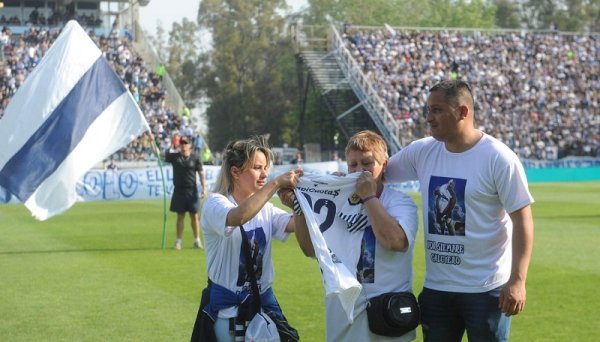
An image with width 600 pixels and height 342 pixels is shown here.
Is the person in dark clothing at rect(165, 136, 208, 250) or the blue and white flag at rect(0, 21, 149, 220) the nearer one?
the blue and white flag at rect(0, 21, 149, 220)

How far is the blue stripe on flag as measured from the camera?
37.6 feet

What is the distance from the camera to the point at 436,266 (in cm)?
553

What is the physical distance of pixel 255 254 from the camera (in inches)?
222

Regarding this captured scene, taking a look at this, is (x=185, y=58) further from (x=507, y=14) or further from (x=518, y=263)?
(x=518, y=263)

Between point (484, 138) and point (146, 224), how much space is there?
63.1ft

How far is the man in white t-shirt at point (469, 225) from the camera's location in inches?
208

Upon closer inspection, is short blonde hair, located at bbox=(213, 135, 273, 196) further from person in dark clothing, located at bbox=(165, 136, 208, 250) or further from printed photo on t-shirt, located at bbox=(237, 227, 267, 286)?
person in dark clothing, located at bbox=(165, 136, 208, 250)

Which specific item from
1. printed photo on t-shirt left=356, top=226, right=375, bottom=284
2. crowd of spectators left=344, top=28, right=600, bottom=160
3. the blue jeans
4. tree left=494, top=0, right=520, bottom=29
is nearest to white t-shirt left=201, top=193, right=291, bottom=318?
printed photo on t-shirt left=356, top=226, right=375, bottom=284

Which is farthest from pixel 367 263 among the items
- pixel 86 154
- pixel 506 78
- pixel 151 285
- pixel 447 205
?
pixel 506 78

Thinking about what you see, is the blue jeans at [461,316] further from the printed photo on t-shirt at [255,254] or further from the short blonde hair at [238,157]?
the short blonde hair at [238,157]

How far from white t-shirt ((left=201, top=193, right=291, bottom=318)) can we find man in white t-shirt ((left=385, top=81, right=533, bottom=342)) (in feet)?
3.08

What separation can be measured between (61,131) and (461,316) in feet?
27.2

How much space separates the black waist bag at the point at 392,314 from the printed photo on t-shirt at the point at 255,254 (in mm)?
737

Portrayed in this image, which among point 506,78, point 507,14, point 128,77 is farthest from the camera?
point 507,14
